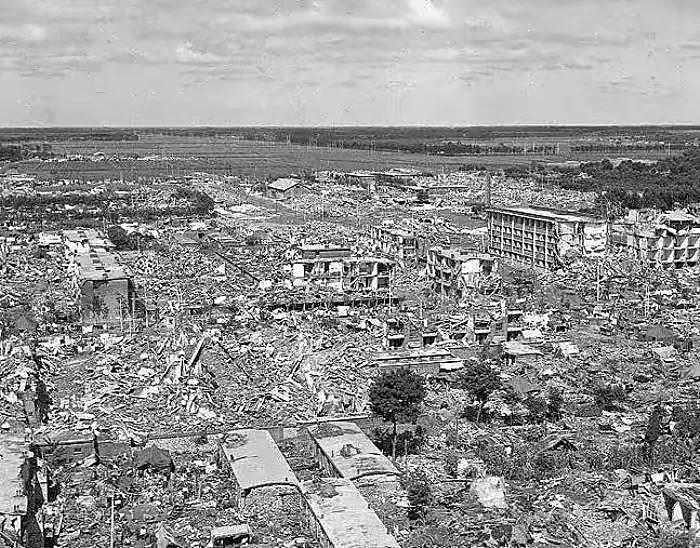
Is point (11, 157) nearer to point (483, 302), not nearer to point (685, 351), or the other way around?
point (483, 302)

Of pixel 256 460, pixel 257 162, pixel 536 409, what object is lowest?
pixel 536 409

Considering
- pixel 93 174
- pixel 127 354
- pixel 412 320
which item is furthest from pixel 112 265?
pixel 93 174

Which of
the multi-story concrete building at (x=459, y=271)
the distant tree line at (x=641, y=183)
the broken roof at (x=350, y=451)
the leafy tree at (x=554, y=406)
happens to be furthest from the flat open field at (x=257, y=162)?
the broken roof at (x=350, y=451)

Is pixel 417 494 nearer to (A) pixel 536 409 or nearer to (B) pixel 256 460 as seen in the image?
(B) pixel 256 460

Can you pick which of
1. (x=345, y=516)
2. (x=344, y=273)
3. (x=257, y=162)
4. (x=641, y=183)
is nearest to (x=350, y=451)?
(x=345, y=516)

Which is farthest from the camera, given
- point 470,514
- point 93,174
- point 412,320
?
point 93,174

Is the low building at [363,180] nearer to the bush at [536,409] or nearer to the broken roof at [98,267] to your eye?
the broken roof at [98,267]

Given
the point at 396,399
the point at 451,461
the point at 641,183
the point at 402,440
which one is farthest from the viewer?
the point at 641,183
